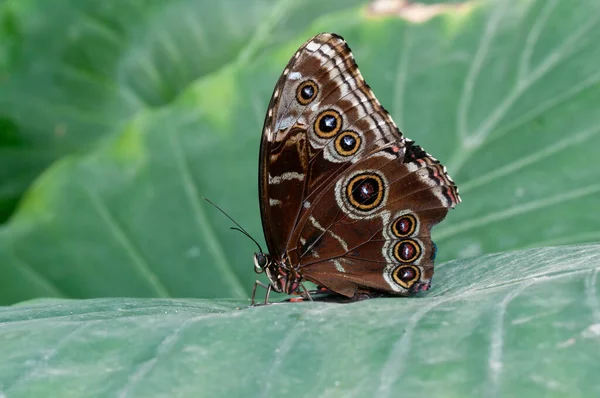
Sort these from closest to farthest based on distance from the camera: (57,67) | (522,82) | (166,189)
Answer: (522,82)
(166,189)
(57,67)

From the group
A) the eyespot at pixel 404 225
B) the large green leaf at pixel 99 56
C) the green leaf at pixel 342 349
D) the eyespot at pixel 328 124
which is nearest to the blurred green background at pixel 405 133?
the eyespot at pixel 404 225

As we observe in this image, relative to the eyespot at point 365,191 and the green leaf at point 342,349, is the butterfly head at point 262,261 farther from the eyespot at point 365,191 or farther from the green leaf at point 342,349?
the green leaf at point 342,349

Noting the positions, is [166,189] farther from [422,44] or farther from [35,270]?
[422,44]

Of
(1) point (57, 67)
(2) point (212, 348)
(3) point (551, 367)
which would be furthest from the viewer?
(1) point (57, 67)

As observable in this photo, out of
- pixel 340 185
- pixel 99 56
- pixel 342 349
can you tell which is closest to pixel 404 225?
pixel 340 185

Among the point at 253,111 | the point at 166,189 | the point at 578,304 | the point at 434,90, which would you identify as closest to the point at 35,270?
the point at 166,189

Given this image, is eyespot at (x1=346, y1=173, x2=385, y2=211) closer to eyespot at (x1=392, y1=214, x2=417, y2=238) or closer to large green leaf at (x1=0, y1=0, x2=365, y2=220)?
eyespot at (x1=392, y1=214, x2=417, y2=238)

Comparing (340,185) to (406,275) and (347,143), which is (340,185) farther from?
(406,275)
